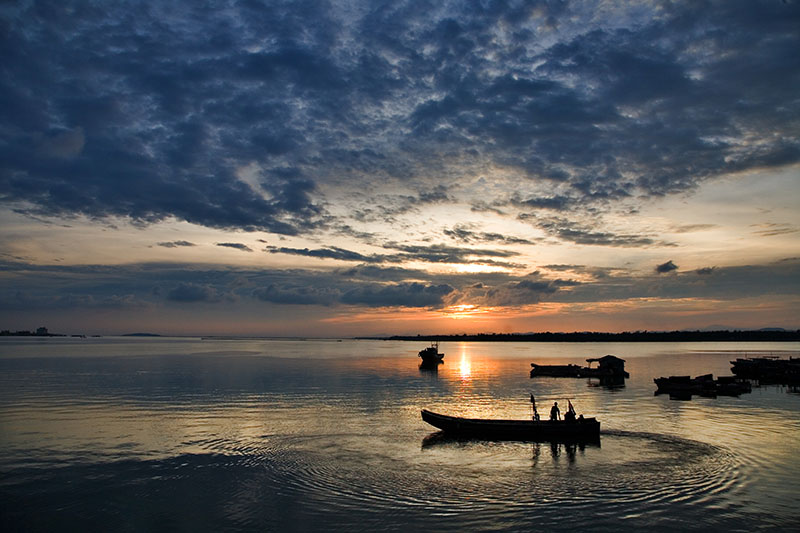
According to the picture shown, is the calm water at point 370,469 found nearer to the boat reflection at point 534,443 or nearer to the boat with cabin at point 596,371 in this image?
the boat reflection at point 534,443

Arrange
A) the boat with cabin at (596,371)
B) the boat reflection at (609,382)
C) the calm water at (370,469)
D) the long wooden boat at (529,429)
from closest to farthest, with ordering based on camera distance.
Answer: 1. the calm water at (370,469)
2. the long wooden boat at (529,429)
3. the boat reflection at (609,382)
4. the boat with cabin at (596,371)

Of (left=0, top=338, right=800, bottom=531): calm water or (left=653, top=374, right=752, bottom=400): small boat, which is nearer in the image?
(left=0, top=338, right=800, bottom=531): calm water

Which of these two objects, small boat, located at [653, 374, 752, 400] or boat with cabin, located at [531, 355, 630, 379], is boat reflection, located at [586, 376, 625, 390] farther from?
small boat, located at [653, 374, 752, 400]

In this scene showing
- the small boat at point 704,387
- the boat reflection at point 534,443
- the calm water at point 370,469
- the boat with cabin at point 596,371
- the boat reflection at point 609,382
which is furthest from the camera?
the boat with cabin at point 596,371

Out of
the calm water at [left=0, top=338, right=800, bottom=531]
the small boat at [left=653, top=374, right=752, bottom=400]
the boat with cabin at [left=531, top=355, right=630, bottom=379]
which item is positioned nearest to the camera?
the calm water at [left=0, top=338, right=800, bottom=531]

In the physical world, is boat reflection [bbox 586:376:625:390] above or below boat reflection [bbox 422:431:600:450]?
below

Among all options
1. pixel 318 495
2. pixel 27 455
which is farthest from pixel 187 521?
pixel 27 455

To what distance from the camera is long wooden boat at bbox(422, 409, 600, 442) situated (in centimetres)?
3553

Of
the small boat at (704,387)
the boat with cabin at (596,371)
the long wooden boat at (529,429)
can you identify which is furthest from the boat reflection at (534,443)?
the boat with cabin at (596,371)

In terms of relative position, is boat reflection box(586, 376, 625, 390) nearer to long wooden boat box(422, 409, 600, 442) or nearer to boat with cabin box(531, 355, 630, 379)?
boat with cabin box(531, 355, 630, 379)

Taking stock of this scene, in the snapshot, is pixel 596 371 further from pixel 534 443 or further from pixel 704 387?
pixel 534 443

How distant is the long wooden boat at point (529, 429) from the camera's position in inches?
1399

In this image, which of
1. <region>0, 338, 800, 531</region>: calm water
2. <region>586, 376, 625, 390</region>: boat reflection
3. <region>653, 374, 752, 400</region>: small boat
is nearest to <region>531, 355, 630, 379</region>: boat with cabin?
<region>586, 376, 625, 390</region>: boat reflection

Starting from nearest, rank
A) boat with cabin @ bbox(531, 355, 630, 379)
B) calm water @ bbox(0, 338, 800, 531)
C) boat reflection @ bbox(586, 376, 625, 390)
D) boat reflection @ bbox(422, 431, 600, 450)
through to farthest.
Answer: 1. calm water @ bbox(0, 338, 800, 531)
2. boat reflection @ bbox(422, 431, 600, 450)
3. boat reflection @ bbox(586, 376, 625, 390)
4. boat with cabin @ bbox(531, 355, 630, 379)
